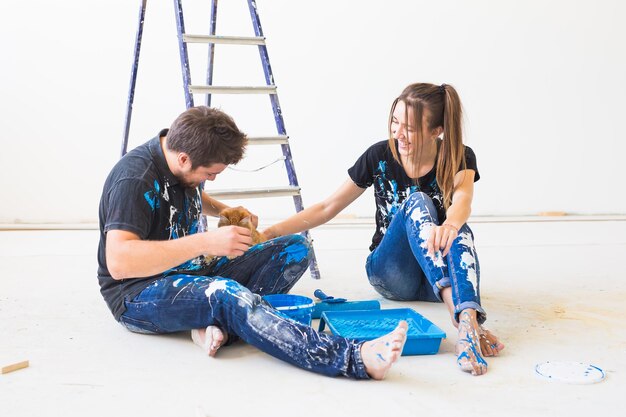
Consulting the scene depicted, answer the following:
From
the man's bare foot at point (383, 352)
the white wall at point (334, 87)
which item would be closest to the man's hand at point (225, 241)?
the man's bare foot at point (383, 352)

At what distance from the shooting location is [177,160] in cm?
209

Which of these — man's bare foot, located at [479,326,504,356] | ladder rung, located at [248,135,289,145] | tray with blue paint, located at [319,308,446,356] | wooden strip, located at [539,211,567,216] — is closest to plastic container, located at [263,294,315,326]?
tray with blue paint, located at [319,308,446,356]

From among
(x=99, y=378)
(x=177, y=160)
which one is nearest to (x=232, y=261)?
(x=177, y=160)

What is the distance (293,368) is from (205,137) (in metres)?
0.74

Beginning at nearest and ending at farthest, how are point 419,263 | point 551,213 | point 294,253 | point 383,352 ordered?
point 383,352
point 419,263
point 294,253
point 551,213

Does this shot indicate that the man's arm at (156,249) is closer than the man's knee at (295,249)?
Yes

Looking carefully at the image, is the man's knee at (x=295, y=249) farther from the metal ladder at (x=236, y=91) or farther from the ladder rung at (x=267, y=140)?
the ladder rung at (x=267, y=140)

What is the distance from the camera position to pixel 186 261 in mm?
2070

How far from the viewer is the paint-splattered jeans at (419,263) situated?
210 cm

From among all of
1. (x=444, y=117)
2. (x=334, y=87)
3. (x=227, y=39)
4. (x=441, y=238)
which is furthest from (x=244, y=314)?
(x=334, y=87)

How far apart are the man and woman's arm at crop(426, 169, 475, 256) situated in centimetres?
42

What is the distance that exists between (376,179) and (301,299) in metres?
0.64

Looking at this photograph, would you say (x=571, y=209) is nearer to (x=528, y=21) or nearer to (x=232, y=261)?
(x=528, y=21)

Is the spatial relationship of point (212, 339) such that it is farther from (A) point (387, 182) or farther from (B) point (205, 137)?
(A) point (387, 182)
